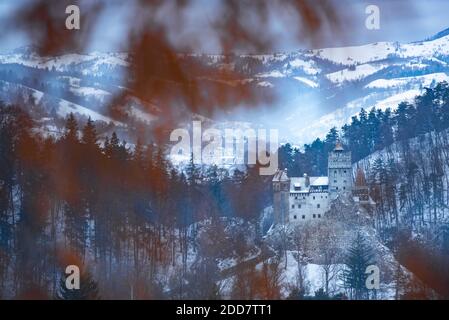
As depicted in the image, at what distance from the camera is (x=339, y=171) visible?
3189cm

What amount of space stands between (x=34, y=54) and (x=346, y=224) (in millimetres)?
10329

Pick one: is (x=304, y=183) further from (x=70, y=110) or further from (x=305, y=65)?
(x=70, y=110)

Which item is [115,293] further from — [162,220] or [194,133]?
[194,133]

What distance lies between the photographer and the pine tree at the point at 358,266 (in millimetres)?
30328

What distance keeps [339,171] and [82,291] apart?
8231 mm

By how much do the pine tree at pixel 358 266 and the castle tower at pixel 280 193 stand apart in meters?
2.26

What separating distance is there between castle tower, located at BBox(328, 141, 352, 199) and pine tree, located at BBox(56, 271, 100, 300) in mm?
7271

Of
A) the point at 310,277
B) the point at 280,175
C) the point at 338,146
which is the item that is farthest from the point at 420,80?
the point at 310,277

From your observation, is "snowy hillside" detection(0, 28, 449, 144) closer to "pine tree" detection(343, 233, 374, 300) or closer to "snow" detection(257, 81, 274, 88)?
"snow" detection(257, 81, 274, 88)

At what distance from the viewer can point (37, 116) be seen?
31.9 m

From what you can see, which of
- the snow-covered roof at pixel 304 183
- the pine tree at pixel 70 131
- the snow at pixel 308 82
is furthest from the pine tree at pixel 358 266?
the pine tree at pixel 70 131

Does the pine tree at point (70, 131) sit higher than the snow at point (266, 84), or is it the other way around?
the snow at point (266, 84)

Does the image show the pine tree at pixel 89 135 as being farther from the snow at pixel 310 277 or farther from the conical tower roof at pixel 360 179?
the conical tower roof at pixel 360 179
